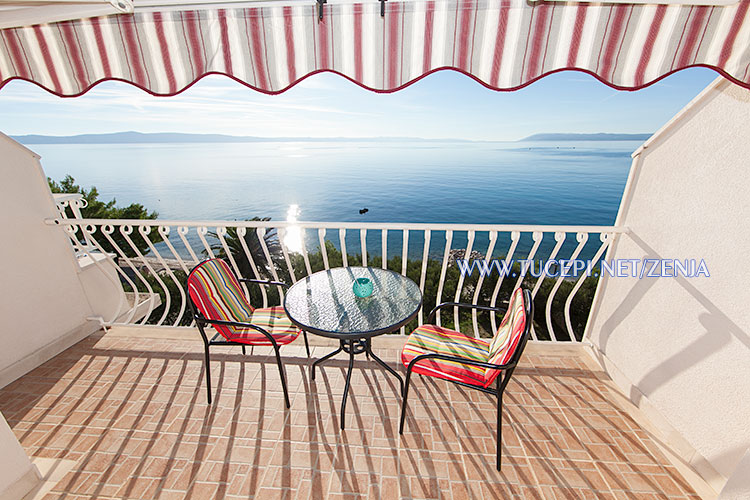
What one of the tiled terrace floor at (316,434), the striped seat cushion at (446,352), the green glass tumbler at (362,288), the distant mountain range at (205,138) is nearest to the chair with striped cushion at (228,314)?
the tiled terrace floor at (316,434)

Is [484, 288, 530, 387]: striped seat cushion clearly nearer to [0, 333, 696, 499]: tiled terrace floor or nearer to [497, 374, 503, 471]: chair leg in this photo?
[497, 374, 503, 471]: chair leg

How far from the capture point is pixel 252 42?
1.47m

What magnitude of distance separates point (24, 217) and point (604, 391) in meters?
4.80

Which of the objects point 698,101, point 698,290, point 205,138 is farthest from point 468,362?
point 205,138

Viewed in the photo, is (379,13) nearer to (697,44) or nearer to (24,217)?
(697,44)

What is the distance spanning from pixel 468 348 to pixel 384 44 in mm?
1816

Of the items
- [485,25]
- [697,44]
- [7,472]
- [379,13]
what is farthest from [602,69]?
[7,472]

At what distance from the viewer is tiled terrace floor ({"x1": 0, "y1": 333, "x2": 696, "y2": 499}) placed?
69.2 inches

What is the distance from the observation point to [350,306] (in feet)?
6.84

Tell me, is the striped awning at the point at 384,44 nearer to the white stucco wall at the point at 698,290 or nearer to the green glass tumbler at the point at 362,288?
the white stucco wall at the point at 698,290

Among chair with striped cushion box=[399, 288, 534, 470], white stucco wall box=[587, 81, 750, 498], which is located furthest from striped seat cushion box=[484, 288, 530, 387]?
white stucco wall box=[587, 81, 750, 498]

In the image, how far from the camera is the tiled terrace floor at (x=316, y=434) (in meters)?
1.76

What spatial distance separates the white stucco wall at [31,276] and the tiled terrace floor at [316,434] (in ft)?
0.73

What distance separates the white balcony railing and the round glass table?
9.3 inches
